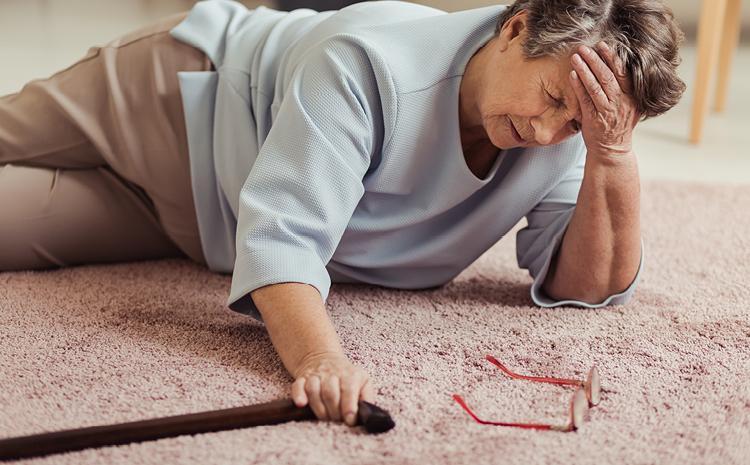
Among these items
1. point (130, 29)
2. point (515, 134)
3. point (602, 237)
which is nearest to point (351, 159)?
point (515, 134)

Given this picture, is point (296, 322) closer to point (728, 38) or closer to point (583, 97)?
point (583, 97)

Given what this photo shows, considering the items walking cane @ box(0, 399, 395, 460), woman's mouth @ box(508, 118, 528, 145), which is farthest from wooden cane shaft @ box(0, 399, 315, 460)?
woman's mouth @ box(508, 118, 528, 145)

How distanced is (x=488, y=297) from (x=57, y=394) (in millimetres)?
710

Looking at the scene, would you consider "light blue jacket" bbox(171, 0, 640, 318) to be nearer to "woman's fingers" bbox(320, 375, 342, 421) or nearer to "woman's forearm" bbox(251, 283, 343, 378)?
"woman's forearm" bbox(251, 283, 343, 378)

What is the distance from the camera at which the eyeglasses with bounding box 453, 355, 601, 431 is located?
0.79 m

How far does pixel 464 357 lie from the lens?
37.8 inches

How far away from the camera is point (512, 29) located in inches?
36.5

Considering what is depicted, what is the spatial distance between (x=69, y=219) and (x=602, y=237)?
968mm

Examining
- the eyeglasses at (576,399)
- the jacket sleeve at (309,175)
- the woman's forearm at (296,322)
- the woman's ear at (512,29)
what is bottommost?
the eyeglasses at (576,399)

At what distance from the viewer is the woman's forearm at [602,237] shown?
105cm

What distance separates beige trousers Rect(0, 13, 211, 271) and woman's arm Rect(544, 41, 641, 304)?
0.68m

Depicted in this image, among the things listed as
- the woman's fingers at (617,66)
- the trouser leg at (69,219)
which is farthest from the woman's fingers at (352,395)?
the trouser leg at (69,219)

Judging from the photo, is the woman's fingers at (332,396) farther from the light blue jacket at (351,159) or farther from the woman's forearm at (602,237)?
the woman's forearm at (602,237)

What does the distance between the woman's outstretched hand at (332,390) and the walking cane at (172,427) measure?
12 mm
